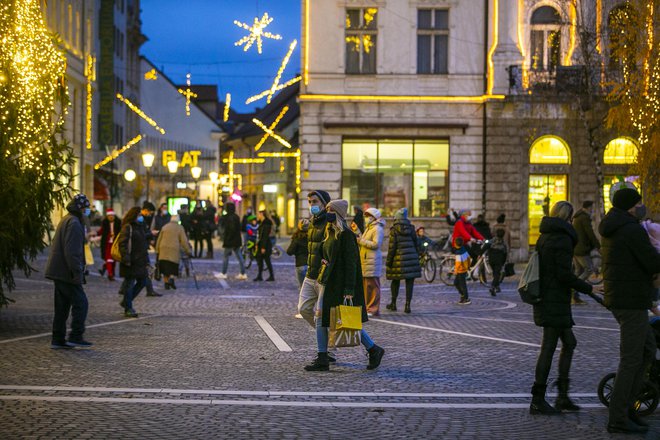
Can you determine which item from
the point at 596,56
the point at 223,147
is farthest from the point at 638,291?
the point at 223,147

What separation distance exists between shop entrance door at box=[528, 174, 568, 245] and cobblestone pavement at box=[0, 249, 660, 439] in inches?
819

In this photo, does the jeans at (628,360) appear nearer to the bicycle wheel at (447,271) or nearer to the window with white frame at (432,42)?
the bicycle wheel at (447,271)

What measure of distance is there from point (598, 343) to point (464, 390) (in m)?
4.83

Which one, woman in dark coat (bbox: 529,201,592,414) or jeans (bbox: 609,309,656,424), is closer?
jeans (bbox: 609,309,656,424)

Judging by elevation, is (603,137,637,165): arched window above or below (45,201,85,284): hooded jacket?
above

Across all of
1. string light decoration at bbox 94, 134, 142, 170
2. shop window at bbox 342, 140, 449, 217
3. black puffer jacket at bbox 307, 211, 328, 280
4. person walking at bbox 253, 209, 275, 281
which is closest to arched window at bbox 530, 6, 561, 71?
shop window at bbox 342, 140, 449, 217

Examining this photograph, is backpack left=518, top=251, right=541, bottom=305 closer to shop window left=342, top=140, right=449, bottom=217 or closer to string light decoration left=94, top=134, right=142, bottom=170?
shop window left=342, top=140, right=449, bottom=217

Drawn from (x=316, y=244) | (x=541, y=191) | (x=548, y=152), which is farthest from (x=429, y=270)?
(x=316, y=244)

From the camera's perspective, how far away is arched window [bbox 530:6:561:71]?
4134 centimetres

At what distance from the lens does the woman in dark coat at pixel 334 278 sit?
42.6ft

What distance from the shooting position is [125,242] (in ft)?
63.4

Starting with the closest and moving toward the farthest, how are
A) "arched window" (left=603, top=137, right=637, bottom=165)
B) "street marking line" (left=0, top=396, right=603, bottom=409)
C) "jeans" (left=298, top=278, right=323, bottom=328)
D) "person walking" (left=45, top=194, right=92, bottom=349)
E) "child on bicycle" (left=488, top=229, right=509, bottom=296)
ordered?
"street marking line" (left=0, top=396, right=603, bottom=409)
"jeans" (left=298, top=278, right=323, bottom=328)
"person walking" (left=45, top=194, right=92, bottom=349)
"child on bicycle" (left=488, top=229, right=509, bottom=296)
"arched window" (left=603, top=137, right=637, bottom=165)

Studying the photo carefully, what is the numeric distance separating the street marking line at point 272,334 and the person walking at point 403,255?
2.69 m

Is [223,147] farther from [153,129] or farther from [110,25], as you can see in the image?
[110,25]
